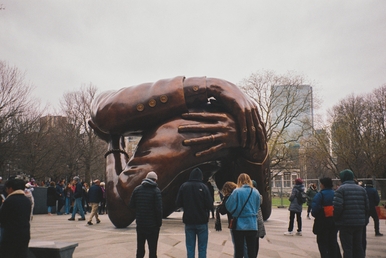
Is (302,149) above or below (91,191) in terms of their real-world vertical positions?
above

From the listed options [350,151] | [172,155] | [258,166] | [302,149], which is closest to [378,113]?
[350,151]

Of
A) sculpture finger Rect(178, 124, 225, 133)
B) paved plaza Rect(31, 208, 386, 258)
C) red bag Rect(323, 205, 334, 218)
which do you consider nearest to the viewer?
red bag Rect(323, 205, 334, 218)

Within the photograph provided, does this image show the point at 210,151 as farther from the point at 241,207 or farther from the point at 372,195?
the point at 372,195

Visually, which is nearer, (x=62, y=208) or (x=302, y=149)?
(x=62, y=208)

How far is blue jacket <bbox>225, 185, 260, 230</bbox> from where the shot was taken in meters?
4.97

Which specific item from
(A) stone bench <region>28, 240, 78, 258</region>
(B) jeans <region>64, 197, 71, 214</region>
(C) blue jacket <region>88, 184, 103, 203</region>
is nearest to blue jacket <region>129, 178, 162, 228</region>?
(A) stone bench <region>28, 240, 78, 258</region>

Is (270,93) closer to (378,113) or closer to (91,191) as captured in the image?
(378,113)

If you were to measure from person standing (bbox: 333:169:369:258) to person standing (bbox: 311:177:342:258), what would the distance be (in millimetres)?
265

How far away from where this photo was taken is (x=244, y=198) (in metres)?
5.00

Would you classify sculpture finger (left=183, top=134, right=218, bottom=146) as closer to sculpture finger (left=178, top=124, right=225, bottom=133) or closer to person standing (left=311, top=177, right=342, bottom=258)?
sculpture finger (left=178, top=124, right=225, bottom=133)

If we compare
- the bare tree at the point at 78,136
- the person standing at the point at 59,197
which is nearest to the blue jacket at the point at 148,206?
the person standing at the point at 59,197

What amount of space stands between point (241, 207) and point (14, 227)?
309 cm

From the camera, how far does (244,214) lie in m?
4.97

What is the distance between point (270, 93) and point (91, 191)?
24.9 m
